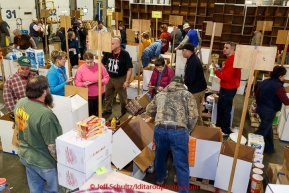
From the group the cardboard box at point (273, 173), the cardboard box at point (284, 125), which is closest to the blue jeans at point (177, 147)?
the cardboard box at point (273, 173)

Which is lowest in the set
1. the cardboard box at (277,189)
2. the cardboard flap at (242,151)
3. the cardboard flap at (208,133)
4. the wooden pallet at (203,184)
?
the wooden pallet at (203,184)

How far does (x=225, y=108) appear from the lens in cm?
425

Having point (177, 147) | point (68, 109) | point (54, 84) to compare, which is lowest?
point (177, 147)

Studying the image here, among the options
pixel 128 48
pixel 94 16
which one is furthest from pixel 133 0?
pixel 128 48

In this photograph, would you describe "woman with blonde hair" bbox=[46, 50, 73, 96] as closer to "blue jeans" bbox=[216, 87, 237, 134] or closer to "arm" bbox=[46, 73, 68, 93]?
"arm" bbox=[46, 73, 68, 93]

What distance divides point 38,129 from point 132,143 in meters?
1.09

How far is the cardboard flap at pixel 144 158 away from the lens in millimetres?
3004

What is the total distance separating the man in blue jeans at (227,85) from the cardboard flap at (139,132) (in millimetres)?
1666

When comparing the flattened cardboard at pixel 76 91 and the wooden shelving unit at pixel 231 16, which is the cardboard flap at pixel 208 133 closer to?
the flattened cardboard at pixel 76 91

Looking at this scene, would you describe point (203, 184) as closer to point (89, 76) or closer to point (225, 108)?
point (225, 108)

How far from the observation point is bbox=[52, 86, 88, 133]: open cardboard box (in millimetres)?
3423

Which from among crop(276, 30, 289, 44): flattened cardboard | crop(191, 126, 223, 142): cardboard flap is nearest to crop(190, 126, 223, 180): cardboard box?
crop(191, 126, 223, 142): cardboard flap

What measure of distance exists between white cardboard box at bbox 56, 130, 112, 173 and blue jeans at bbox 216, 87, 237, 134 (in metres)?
2.75

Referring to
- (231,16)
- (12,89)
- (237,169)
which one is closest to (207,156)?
(237,169)
